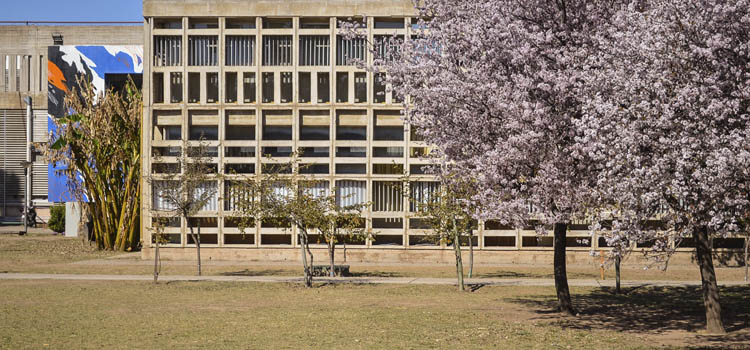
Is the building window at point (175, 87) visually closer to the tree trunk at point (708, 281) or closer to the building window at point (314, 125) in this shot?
the building window at point (314, 125)

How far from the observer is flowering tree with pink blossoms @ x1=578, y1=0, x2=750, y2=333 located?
48.0ft

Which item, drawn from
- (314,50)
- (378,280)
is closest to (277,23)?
(314,50)

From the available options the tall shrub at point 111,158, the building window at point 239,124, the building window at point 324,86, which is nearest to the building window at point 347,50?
the building window at point 324,86

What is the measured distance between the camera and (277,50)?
144 feet

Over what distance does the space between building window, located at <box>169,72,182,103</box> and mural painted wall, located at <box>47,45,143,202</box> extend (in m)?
35.5

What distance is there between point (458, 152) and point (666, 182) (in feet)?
22.2

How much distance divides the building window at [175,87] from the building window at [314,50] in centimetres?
628

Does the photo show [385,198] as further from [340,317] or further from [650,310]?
[340,317]

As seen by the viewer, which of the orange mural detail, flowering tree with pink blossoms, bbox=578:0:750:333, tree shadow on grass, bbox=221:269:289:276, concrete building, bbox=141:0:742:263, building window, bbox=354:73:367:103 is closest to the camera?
flowering tree with pink blossoms, bbox=578:0:750:333

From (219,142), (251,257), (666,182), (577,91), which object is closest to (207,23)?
(219,142)

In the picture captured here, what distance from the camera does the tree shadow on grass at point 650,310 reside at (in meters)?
20.7

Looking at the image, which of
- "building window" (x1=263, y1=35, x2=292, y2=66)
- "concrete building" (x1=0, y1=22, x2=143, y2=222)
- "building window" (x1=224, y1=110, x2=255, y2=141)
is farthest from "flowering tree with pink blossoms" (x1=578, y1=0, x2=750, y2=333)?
"concrete building" (x1=0, y1=22, x2=143, y2=222)

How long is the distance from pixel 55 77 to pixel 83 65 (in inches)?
116

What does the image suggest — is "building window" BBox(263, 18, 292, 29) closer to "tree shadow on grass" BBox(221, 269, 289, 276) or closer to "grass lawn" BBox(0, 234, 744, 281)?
"grass lawn" BBox(0, 234, 744, 281)
